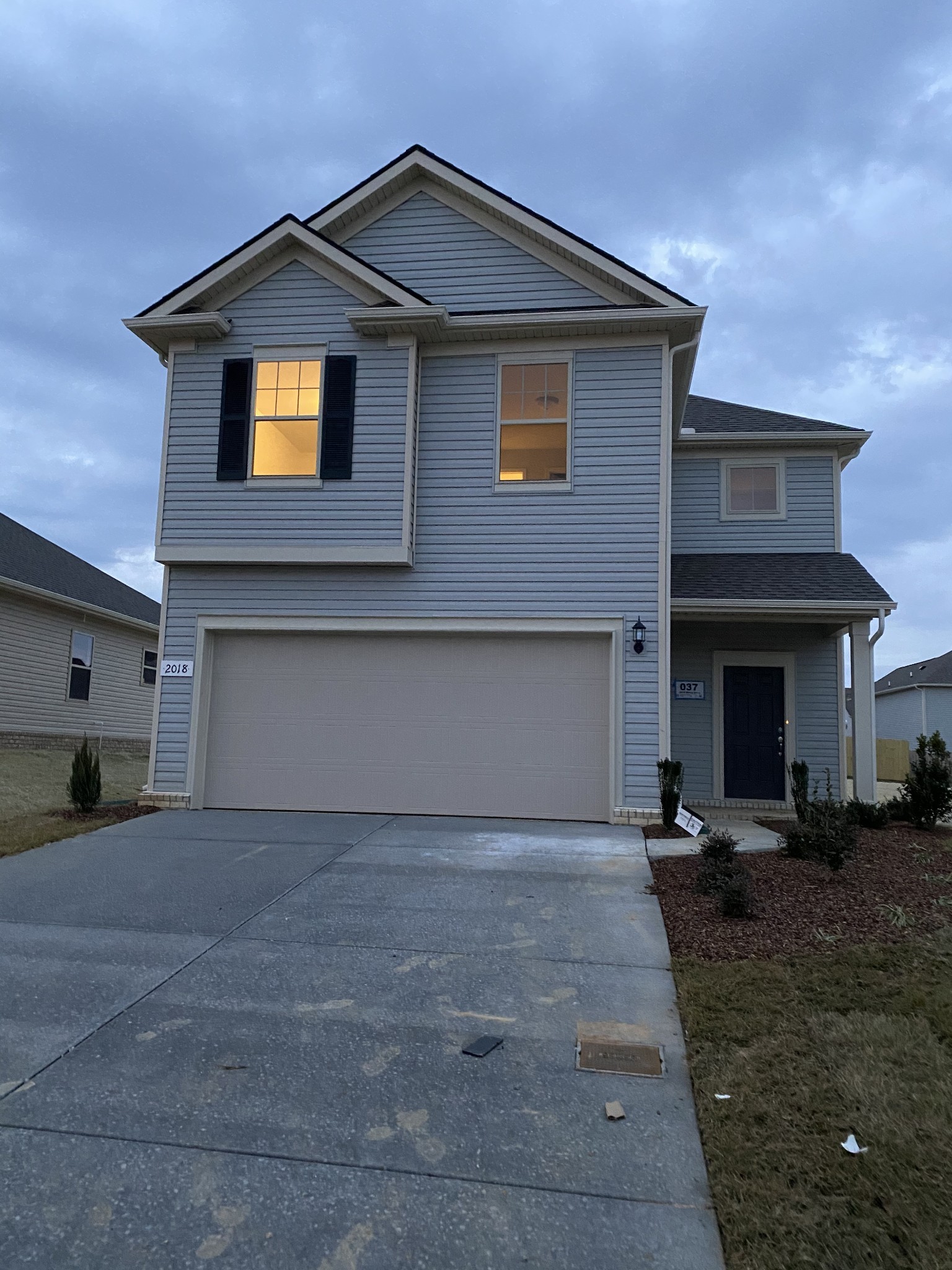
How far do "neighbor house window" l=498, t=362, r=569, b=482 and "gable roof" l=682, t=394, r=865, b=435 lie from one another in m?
3.57

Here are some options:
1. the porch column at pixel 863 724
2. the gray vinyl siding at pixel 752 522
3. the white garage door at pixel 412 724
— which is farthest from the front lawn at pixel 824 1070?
the gray vinyl siding at pixel 752 522

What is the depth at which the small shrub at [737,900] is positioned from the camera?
206 inches

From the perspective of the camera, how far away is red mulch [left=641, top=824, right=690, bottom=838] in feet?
28.3

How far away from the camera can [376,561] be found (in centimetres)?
980

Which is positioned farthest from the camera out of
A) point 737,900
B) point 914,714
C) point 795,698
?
point 914,714

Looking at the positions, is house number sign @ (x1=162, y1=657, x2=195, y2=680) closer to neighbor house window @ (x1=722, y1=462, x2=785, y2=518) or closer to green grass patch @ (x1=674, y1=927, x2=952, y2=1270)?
green grass patch @ (x1=674, y1=927, x2=952, y2=1270)

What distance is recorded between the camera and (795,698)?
12.4 m

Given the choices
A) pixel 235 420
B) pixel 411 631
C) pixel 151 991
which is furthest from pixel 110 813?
pixel 151 991

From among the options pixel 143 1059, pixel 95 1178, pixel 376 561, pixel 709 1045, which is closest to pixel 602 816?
pixel 376 561

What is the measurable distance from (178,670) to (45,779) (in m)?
4.60

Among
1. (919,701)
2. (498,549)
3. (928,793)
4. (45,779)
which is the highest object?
(498,549)

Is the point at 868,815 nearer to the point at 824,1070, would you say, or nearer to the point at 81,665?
the point at 824,1070

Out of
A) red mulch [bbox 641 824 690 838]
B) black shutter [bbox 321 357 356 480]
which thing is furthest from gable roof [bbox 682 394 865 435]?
red mulch [bbox 641 824 690 838]

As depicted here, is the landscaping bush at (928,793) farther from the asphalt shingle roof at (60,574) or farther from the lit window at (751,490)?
the asphalt shingle roof at (60,574)
